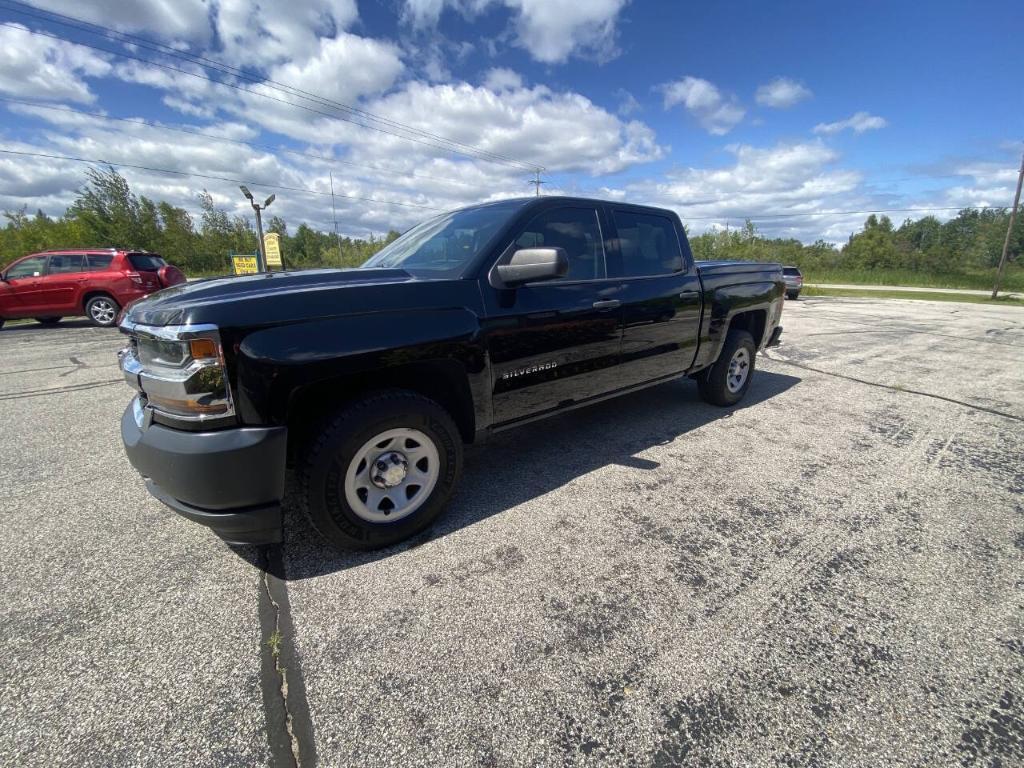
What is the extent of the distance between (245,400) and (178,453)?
1.17ft

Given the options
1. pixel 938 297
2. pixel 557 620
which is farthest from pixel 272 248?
pixel 938 297

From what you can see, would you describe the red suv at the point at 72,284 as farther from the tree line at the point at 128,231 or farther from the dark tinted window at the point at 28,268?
the tree line at the point at 128,231

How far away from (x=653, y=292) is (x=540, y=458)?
160 cm

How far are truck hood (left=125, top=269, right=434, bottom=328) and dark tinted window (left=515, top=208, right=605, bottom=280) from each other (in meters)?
0.96

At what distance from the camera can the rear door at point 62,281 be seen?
393 inches

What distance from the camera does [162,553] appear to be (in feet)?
7.74

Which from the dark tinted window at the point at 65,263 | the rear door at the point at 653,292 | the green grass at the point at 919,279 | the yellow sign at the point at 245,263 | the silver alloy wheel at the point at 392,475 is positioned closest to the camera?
the silver alloy wheel at the point at 392,475

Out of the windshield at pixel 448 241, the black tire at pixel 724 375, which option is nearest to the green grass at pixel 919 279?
the black tire at pixel 724 375

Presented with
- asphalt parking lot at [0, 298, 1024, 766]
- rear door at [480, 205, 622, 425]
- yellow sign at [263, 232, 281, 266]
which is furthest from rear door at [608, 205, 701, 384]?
yellow sign at [263, 232, 281, 266]

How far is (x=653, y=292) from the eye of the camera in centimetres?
358

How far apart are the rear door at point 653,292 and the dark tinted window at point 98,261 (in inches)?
477

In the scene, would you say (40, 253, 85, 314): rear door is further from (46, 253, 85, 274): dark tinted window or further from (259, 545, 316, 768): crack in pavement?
(259, 545, 316, 768): crack in pavement

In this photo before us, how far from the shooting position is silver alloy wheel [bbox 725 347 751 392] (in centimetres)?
475

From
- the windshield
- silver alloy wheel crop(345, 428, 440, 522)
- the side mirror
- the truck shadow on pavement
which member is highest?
the windshield
